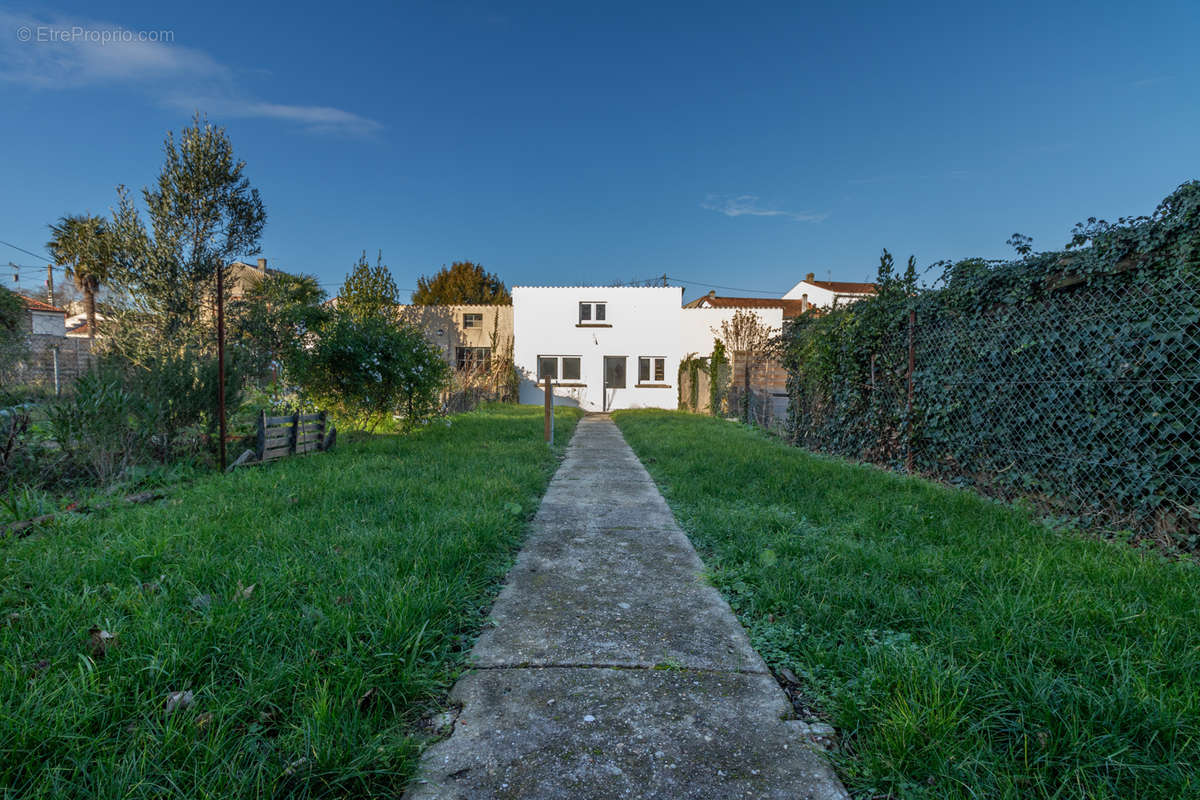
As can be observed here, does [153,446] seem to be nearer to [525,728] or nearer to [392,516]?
[392,516]

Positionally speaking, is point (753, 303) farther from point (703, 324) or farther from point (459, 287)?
point (459, 287)

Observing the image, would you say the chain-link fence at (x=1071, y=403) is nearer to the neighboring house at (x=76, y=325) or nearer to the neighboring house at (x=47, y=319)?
the neighboring house at (x=47, y=319)

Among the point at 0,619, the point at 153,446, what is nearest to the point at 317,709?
the point at 0,619

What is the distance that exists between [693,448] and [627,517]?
345cm

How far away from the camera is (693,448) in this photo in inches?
291

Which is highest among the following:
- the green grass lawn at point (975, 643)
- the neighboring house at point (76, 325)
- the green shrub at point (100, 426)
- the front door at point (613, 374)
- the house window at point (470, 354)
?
the neighboring house at point (76, 325)

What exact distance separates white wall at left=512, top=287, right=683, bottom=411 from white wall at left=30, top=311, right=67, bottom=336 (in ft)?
81.7

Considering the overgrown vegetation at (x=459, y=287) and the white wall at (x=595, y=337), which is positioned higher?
the overgrown vegetation at (x=459, y=287)

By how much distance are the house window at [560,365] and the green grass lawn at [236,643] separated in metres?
16.0

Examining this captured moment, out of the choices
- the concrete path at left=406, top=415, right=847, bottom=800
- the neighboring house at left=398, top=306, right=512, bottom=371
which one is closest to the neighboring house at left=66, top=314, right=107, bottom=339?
the neighboring house at left=398, top=306, right=512, bottom=371

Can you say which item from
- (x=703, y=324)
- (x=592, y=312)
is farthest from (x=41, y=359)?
(x=703, y=324)

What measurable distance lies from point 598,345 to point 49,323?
29.1 m

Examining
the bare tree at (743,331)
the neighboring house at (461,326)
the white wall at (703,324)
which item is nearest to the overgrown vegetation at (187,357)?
the neighboring house at (461,326)

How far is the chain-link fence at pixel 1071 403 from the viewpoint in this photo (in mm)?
3119
